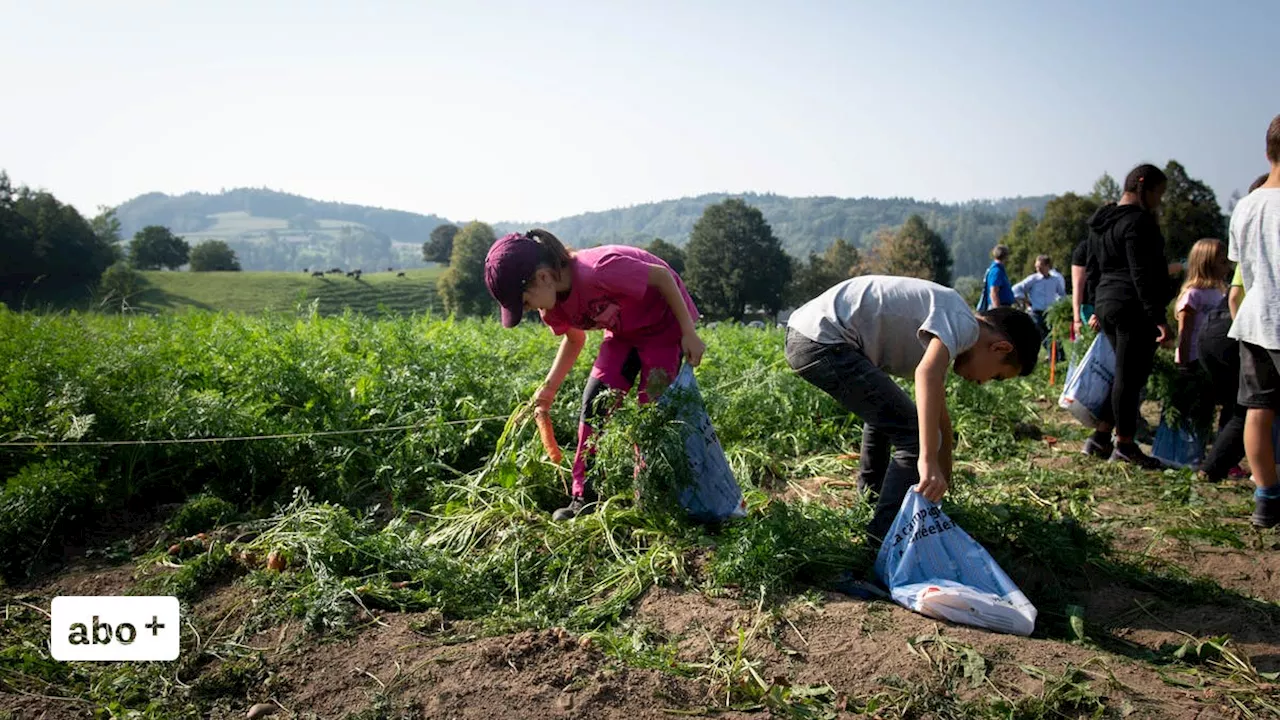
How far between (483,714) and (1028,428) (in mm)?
4784

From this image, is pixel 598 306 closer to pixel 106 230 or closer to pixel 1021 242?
pixel 106 230

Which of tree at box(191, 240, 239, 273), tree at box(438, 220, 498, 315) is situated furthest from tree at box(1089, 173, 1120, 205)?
tree at box(191, 240, 239, 273)

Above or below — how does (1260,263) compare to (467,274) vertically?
below

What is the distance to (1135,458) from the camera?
4602mm

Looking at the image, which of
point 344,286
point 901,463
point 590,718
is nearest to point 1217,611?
point 901,463

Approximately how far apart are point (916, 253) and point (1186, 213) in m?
29.3

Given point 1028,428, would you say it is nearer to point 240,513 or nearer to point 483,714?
point 483,714

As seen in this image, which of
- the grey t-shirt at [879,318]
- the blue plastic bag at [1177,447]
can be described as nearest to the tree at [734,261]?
the blue plastic bag at [1177,447]

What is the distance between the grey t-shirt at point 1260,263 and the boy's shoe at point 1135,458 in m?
1.39

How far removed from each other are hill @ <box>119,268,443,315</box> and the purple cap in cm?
2539

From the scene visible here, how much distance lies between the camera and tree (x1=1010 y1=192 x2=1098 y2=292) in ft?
125

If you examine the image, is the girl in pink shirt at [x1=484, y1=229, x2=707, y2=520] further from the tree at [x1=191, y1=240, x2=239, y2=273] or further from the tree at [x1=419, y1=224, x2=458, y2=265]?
the tree at [x1=419, y1=224, x2=458, y2=265]

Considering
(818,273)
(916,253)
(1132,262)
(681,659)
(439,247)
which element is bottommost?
(681,659)

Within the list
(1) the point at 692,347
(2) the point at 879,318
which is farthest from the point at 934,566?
(1) the point at 692,347
